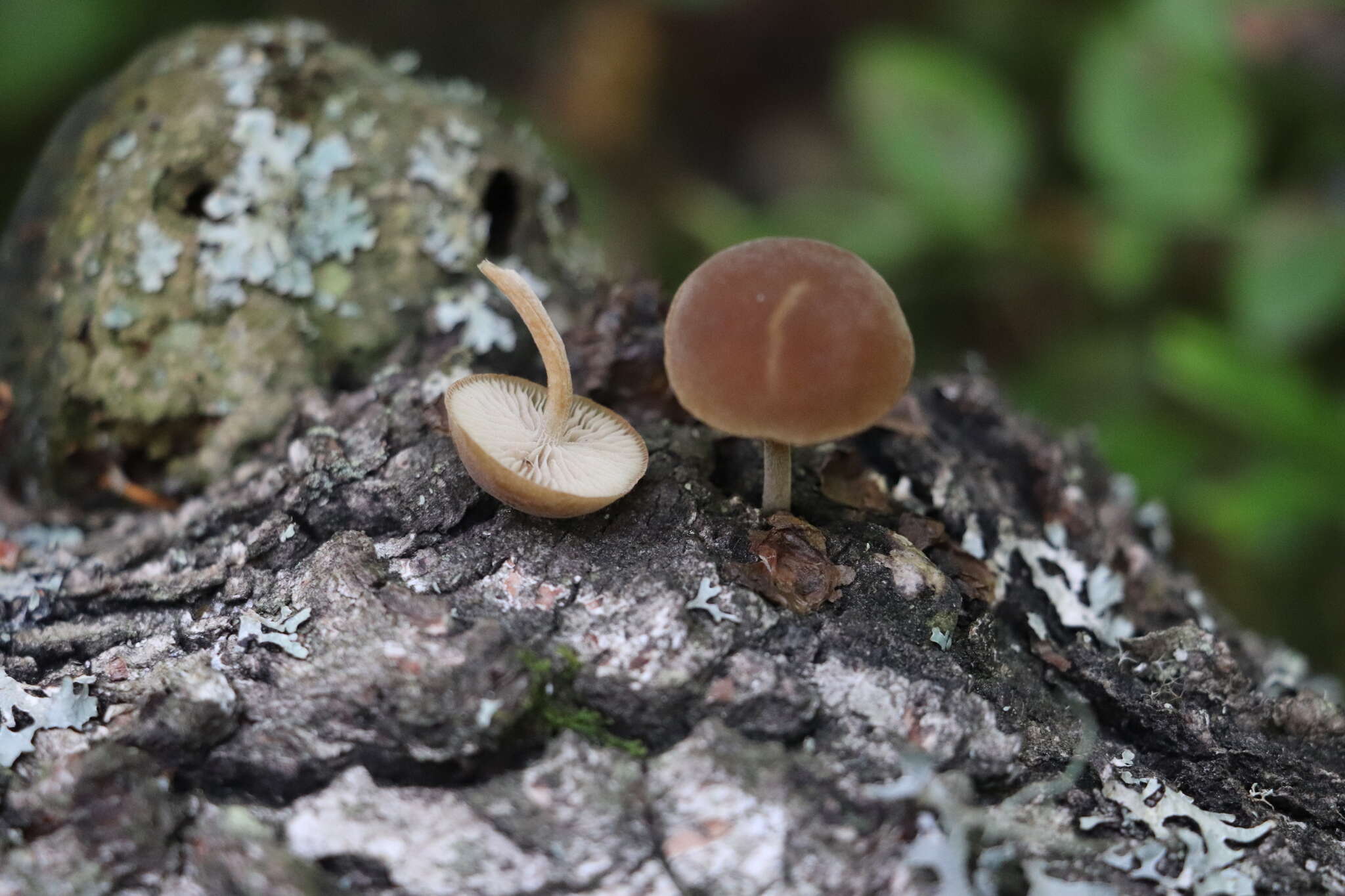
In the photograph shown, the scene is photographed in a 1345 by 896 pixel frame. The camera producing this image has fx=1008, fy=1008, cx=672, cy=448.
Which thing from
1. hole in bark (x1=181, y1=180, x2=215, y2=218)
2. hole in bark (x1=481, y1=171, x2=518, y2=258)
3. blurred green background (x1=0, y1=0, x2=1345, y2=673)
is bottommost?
blurred green background (x1=0, y1=0, x2=1345, y2=673)

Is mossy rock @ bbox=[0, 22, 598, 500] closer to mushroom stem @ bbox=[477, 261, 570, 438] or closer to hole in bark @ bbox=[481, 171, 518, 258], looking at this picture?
hole in bark @ bbox=[481, 171, 518, 258]

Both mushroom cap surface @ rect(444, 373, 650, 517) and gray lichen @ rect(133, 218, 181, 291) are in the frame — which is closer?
mushroom cap surface @ rect(444, 373, 650, 517)

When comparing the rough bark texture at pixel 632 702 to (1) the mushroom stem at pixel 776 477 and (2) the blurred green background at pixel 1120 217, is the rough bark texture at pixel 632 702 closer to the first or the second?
(1) the mushroom stem at pixel 776 477

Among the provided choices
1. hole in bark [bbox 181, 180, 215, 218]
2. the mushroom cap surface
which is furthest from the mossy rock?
→ the mushroom cap surface

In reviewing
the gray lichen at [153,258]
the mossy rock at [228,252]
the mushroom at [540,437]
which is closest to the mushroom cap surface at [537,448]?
the mushroom at [540,437]

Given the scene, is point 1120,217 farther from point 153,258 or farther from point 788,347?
point 153,258

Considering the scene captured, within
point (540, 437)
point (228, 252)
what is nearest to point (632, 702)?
point (540, 437)
